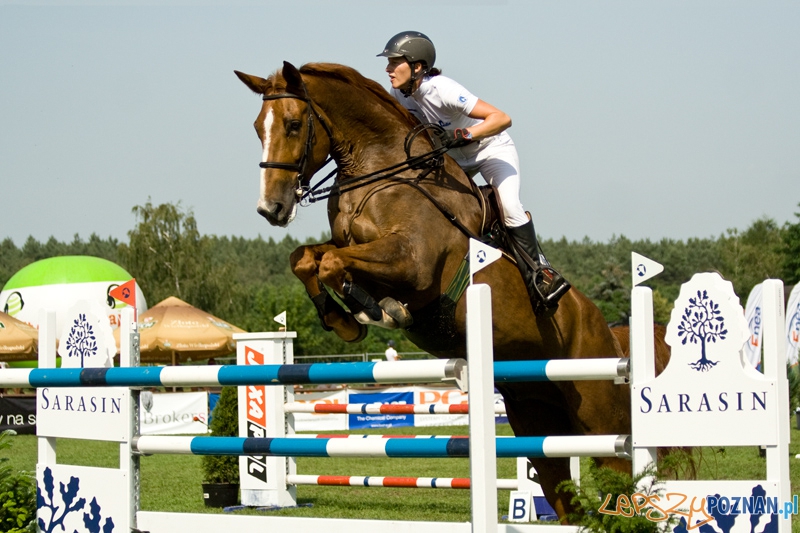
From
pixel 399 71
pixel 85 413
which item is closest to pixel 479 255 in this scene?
pixel 399 71

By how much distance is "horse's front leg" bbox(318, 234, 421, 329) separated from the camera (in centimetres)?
360

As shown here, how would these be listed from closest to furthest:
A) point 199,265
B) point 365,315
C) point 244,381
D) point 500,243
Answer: point 244,381, point 365,315, point 500,243, point 199,265

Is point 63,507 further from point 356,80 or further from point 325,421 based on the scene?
point 325,421

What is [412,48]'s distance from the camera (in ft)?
13.6

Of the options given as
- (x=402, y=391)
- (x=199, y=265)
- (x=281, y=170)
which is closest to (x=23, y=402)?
(x=402, y=391)

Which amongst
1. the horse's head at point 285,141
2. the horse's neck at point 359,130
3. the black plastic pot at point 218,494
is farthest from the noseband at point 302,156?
the black plastic pot at point 218,494

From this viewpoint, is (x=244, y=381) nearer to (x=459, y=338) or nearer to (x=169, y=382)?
(x=169, y=382)

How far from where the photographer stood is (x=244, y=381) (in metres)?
3.19

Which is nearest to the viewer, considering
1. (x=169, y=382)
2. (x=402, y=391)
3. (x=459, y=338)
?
(x=169, y=382)

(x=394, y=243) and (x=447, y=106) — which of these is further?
(x=447, y=106)

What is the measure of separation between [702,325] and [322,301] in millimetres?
1640

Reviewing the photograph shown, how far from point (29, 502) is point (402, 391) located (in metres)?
12.4

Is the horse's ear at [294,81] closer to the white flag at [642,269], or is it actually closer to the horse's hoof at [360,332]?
the horse's hoof at [360,332]

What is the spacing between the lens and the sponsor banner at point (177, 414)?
1514 centimetres
